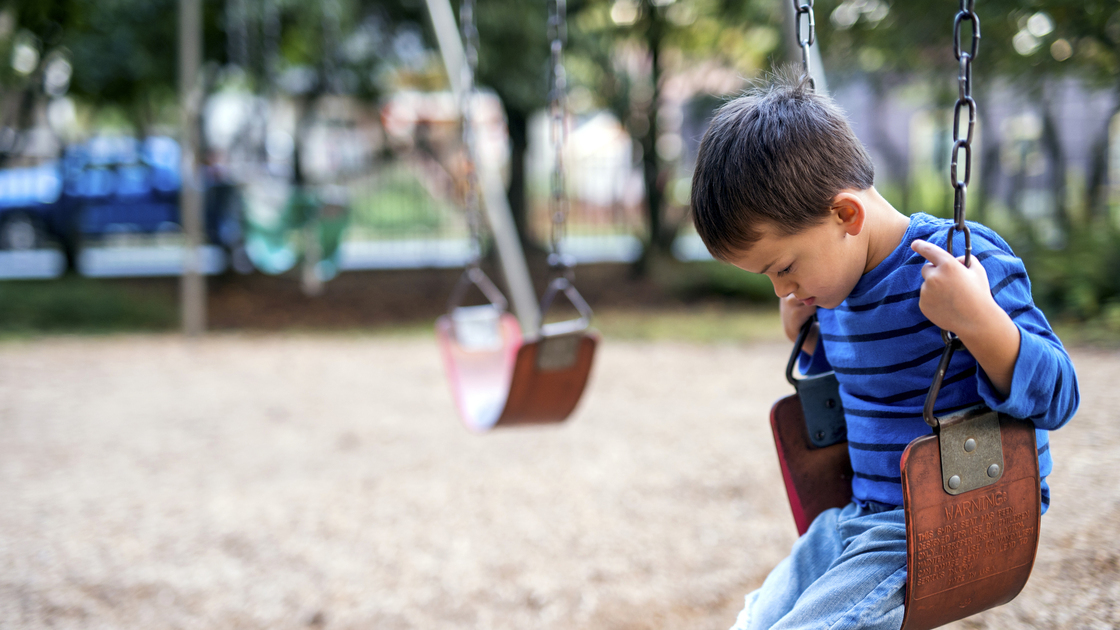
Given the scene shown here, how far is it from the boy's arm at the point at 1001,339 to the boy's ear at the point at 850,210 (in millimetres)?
89

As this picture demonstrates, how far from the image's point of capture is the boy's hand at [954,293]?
39.6 inches

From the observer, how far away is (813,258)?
1.14 m

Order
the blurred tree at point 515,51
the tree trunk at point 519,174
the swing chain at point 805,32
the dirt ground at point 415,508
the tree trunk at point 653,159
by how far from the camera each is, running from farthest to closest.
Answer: the tree trunk at point 519,174, the tree trunk at point 653,159, the blurred tree at point 515,51, the dirt ground at point 415,508, the swing chain at point 805,32

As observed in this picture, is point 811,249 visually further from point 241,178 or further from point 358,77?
point 241,178

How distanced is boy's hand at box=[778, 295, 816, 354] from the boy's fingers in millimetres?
356

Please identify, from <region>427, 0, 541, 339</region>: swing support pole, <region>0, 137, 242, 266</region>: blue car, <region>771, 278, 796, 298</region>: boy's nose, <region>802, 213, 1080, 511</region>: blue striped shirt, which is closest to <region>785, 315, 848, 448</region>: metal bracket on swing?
<region>802, 213, 1080, 511</region>: blue striped shirt

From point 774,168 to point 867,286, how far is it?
0.76 feet

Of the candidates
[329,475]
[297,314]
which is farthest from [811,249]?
[297,314]

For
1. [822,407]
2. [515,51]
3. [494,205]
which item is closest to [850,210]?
[822,407]

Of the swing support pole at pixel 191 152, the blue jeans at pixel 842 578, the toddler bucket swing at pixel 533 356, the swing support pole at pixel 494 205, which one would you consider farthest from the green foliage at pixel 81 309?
the blue jeans at pixel 842 578

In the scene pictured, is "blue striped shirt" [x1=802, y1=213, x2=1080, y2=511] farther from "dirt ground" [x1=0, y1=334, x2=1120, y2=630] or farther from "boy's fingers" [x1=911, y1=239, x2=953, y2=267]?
"dirt ground" [x1=0, y1=334, x2=1120, y2=630]

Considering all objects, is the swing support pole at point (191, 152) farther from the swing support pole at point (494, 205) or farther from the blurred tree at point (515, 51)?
the blurred tree at point (515, 51)

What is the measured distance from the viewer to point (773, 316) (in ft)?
22.7

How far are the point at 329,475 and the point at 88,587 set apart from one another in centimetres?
109
